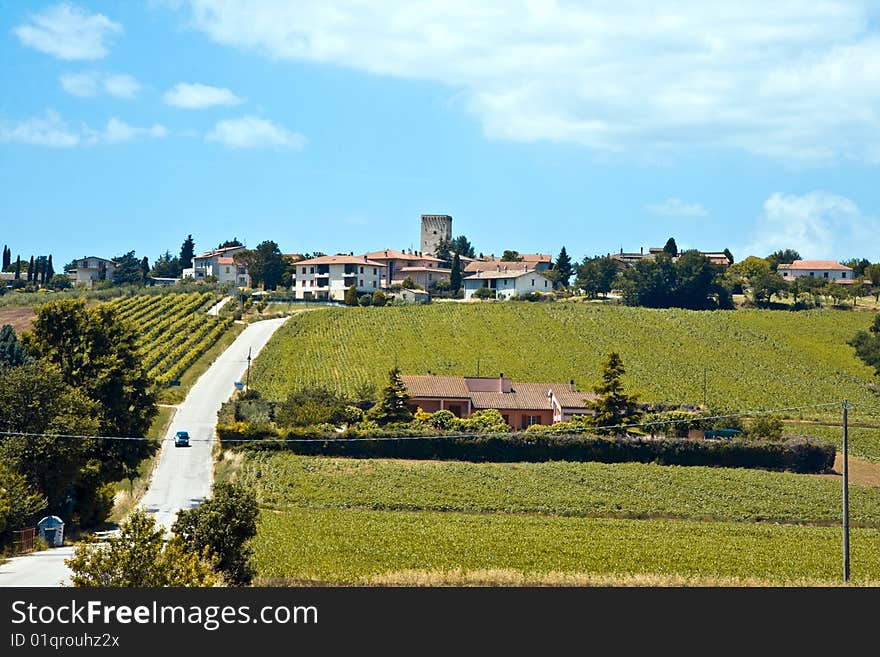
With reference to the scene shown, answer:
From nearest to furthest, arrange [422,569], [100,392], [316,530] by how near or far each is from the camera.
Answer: [422,569], [316,530], [100,392]

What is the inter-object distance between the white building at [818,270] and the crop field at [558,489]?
386 ft

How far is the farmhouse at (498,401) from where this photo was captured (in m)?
85.5

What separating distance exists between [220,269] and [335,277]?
86.5 ft

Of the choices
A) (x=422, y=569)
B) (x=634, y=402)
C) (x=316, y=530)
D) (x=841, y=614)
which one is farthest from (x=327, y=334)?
(x=841, y=614)

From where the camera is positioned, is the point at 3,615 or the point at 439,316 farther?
the point at 439,316

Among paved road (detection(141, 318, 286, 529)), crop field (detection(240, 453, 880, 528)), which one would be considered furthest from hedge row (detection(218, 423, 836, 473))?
paved road (detection(141, 318, 286, 529))

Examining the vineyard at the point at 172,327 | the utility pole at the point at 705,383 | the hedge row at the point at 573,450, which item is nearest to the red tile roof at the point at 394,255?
the vineyard at the point at 172,327

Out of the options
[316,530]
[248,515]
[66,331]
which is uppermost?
[66,331]

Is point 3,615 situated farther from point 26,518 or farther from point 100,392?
point 100,392

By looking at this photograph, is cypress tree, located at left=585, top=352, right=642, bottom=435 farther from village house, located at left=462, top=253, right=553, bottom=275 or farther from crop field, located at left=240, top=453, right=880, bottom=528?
village house, located at left=462, top=253, right=553, bottom=275

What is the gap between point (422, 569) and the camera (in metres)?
40.2

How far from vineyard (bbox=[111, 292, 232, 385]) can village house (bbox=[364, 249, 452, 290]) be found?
34242 millimetres

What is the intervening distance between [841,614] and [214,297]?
405ft

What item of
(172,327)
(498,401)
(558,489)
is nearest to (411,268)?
(172,327)
